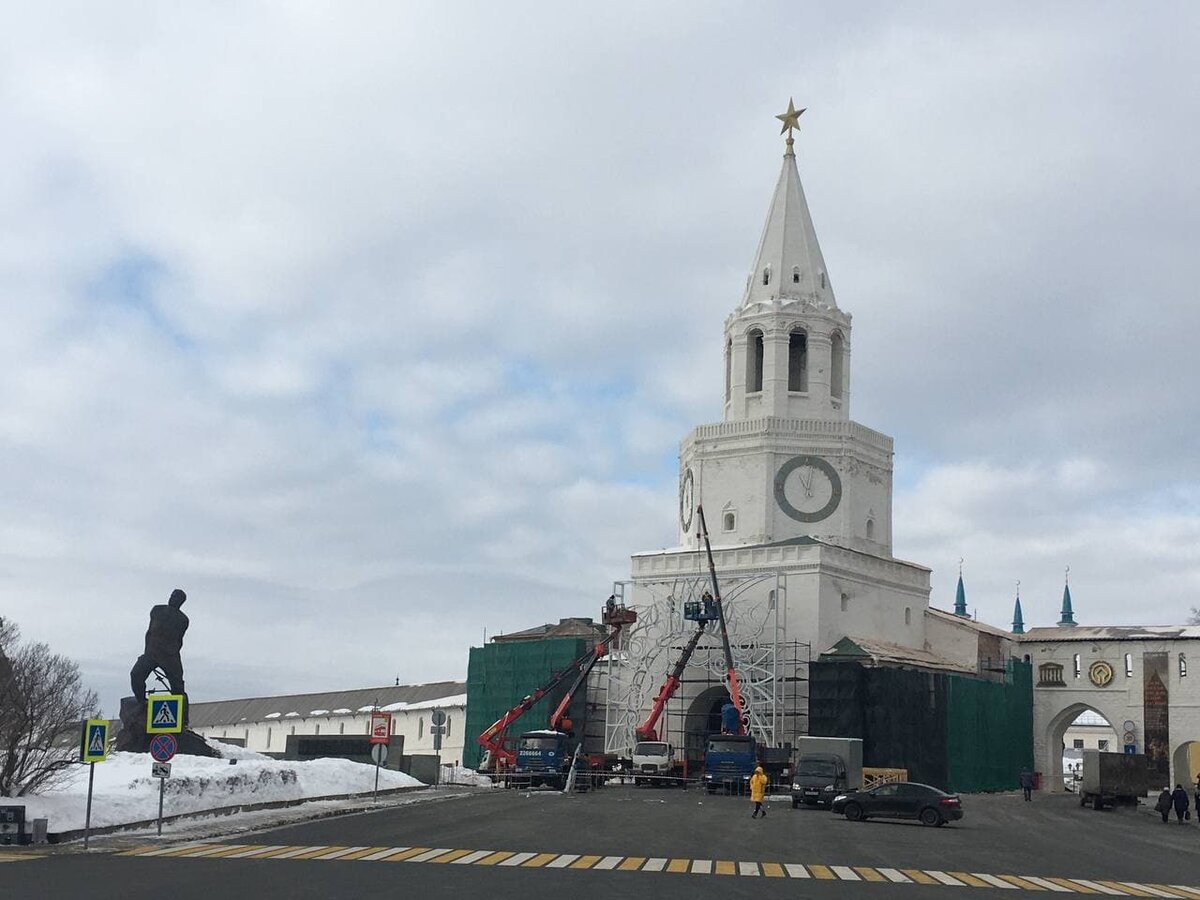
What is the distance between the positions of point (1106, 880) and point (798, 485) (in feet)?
160

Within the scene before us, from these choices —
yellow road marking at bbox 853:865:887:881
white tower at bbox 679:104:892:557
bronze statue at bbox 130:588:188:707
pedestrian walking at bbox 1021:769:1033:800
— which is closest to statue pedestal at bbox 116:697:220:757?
bronze statue at bbox 130:588:188:707

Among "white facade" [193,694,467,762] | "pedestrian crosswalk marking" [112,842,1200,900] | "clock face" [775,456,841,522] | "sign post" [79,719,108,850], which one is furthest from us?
"white facade" [193,694,467,762]

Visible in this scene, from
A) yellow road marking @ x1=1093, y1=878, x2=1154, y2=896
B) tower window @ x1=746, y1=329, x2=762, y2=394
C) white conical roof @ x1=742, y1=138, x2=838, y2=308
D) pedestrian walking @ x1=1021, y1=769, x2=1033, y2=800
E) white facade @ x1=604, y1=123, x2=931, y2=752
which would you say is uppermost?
white conical roof @ x1=742, y1=138, x2=838, y2=308

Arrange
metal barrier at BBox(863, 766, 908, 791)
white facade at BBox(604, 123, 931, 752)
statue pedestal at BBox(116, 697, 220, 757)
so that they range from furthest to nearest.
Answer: white facade at BBox(604, 123, 931, 752)
metal barrier at BBox(863, 766, 908, 791)
statue pedestal at BBox(116, 697, 220, 757)

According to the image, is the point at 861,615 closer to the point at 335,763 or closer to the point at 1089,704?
the point at 1089,704

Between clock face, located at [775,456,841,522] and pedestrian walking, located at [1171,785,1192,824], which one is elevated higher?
clock face, located at [775,456,841,522]

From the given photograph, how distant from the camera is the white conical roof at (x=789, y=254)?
7412 centimetres

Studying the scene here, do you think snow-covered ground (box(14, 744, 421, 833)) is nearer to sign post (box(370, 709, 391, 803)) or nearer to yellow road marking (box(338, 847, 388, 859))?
sign post (box(370, 709, 391, 803))

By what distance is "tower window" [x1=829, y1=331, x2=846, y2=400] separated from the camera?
7419cm

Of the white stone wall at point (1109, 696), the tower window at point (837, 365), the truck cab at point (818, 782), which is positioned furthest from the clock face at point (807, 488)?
the truck cab at point (818, 782)

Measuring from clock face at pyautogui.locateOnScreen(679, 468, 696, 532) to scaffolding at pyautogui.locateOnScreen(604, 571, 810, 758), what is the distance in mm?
4821

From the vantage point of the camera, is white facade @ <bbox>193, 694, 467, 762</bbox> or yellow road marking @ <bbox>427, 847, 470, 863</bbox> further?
white facade @ <bbox>193, 694, 467, 762</bbox>

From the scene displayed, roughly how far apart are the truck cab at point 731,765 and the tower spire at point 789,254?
90.5 feet

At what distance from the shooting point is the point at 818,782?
4522cm
